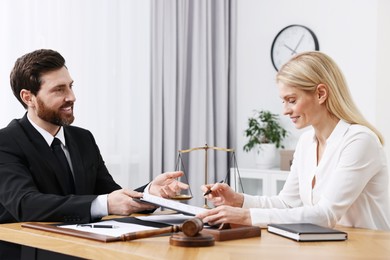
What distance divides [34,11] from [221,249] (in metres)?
2.82

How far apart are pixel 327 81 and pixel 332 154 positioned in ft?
0.94

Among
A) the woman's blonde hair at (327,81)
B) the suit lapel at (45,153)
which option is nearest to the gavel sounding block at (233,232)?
the woman's blonde hair at (327,81)

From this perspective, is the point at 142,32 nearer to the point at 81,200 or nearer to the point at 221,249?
the point at 81,200

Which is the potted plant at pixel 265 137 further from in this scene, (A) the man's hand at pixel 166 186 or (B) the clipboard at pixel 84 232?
(B) the clipboard at pixel 84 232

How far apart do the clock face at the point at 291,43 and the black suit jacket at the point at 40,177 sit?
9.25 feet

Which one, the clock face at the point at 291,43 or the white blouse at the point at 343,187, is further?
the clock face at the point at 291,43

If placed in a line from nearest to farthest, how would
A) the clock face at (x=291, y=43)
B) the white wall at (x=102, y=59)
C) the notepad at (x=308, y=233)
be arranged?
1. the notepad at (x=308, y=233)
2. the white wall at (x=102, y=59)
3. the clock face at (x=291, y=43)

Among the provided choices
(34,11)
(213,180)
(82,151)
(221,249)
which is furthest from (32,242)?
(213,180)

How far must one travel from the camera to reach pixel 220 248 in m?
1.70

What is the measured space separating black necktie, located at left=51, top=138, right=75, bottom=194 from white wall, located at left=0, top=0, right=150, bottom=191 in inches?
55.1

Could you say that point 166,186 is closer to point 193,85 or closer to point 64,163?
point 64,163

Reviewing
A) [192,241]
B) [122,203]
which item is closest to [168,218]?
[122,203]

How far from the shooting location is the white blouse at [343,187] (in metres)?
2.13

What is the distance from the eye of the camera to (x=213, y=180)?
17.6 feet
